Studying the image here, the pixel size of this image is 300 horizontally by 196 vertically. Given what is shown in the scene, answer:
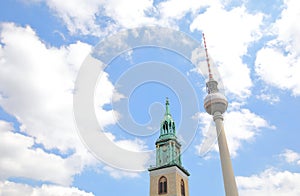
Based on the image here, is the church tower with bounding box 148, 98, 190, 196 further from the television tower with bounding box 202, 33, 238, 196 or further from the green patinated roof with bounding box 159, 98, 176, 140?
the television tower with bounding box 202, 33, 238, 196

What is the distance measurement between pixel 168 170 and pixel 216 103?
2366cm

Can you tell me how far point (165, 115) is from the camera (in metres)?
97.3

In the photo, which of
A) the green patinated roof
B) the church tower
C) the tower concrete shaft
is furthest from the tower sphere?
the green patinated roof

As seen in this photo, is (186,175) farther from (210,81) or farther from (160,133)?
(210,81)

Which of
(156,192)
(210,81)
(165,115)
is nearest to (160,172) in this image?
(156,192)

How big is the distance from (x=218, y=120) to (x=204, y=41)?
18.5m

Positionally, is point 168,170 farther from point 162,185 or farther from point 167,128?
point 167,128

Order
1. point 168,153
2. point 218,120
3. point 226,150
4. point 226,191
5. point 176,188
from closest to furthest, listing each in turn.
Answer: point 226,191 < point 226,150 < point 218,120 < point 176,188 < point 168,153

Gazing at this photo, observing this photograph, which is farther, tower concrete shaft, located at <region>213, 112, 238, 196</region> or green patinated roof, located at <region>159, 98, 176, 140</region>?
green patinated roof, located at <region>159, 98, 176, 140</region>

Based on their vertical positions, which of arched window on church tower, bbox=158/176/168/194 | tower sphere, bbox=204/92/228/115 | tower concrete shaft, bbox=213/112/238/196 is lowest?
tower concrete shaft, bbox=213/112/238/196

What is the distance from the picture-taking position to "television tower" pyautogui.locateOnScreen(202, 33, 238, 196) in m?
54.5

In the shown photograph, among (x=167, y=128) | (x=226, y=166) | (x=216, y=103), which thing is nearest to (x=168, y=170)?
(x=167, y=128)

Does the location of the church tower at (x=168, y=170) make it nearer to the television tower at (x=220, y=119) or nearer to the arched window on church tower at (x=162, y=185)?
the arched window on church tower at (x=162, y=185)

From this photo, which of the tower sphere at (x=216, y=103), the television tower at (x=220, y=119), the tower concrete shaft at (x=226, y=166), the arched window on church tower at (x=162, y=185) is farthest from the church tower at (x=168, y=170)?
the tower concrete shaft at (x=226, y=166)
